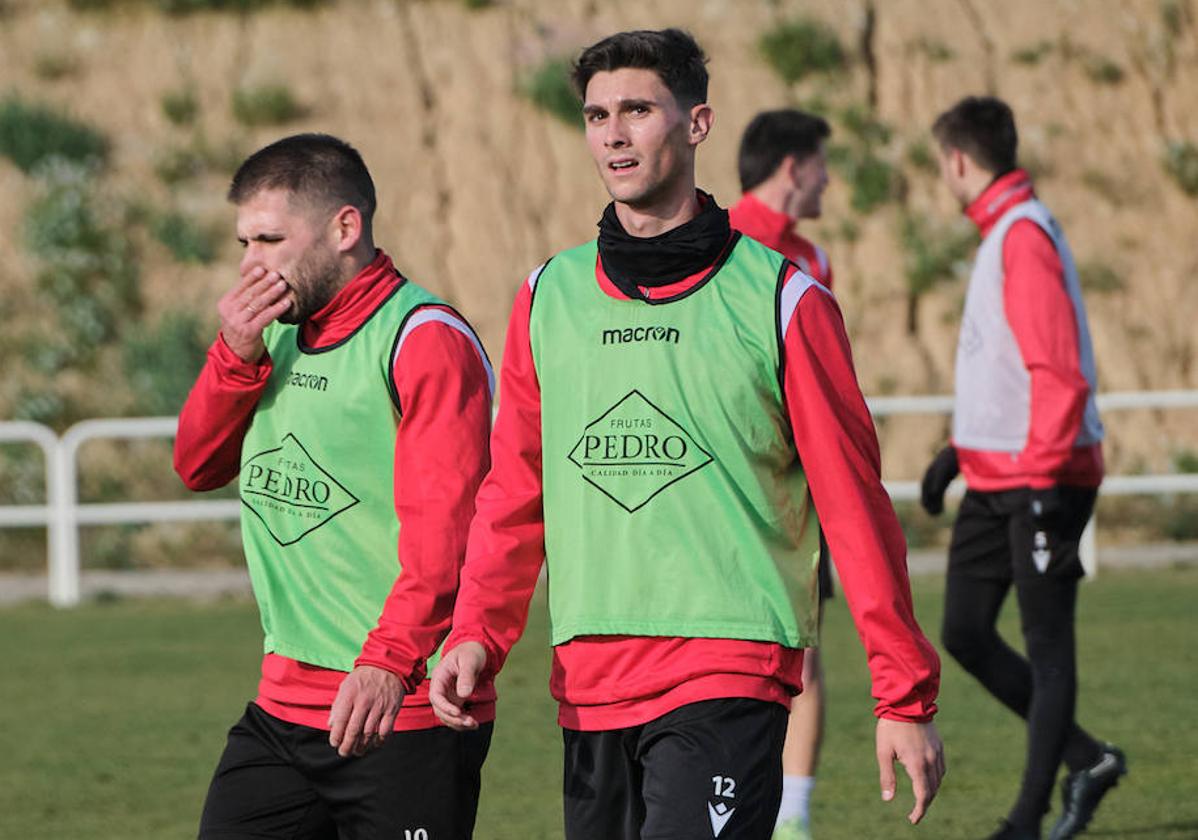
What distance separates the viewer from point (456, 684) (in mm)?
4074

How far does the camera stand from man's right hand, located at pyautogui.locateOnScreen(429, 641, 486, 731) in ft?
13.3

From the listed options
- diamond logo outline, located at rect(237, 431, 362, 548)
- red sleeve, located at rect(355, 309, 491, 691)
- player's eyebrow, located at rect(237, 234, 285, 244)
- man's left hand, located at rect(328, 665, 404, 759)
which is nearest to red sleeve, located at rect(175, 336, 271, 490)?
diamond logo outline, located at rect(237, 431, 362, 548)

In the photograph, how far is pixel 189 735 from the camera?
33.3 ft

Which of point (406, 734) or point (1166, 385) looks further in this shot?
point (1166, 385)

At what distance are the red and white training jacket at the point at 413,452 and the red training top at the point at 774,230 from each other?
A: 9.89 feet

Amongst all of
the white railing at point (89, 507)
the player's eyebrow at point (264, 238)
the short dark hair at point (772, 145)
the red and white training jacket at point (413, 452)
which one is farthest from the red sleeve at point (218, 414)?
the white railing at point (89, 507)

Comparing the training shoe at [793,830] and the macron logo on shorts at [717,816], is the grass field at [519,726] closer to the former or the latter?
the training shoe at [793,830]

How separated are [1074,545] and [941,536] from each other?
495 inches

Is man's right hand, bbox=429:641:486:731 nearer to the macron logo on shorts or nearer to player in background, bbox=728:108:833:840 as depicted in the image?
the macron logo on shorts

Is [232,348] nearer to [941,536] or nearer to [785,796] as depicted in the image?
[785,796]

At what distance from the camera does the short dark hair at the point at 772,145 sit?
783cm

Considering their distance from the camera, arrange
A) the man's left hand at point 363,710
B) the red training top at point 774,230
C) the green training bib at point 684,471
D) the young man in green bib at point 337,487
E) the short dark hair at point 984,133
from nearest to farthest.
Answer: the green training bib at point 684,471, the man's left hand at point 363,710, the young man in green bib at point 337,487, the short dark hair at point 984,133, the red training top at point 774,230

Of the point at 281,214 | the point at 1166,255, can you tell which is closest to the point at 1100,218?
the point at 1166,255

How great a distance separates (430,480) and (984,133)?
367 centimetres
